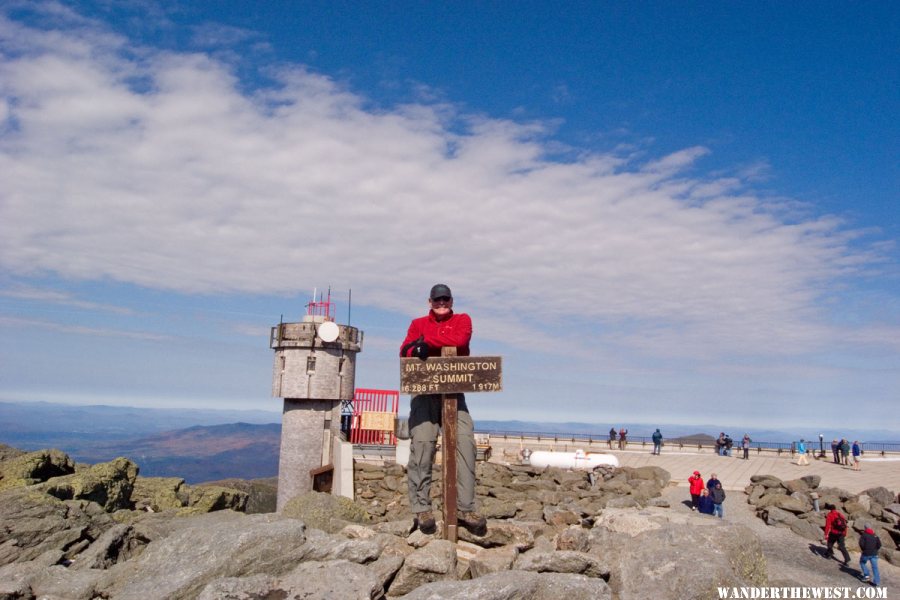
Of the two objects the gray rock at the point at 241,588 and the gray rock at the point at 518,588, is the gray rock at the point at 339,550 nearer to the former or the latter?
the gray rock at the point at 241,588

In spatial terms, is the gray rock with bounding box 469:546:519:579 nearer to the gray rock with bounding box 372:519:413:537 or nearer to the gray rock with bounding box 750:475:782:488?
the gray rock with bounding box 372:519:413:537

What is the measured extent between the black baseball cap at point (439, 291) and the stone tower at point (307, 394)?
21.1 meters

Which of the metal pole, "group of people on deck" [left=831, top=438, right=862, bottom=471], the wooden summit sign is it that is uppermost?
the wooden summit sign

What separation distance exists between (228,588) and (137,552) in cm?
561

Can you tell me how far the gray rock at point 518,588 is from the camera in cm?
627

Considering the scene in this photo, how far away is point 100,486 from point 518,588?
14.3 metres

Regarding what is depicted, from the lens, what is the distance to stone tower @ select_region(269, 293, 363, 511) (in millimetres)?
29625

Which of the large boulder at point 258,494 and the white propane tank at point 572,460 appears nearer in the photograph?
the white propane tank at point 572,460

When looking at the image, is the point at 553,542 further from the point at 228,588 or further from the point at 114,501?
the point at 114,501

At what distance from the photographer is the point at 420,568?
291 inches

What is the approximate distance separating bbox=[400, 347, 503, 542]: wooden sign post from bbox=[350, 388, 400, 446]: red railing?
23.1m

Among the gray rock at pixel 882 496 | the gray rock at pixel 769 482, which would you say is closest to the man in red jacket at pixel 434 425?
the gray rock at pixel 769 482

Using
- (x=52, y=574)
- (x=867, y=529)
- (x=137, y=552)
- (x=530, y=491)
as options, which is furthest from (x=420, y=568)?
(x=530, y=491)

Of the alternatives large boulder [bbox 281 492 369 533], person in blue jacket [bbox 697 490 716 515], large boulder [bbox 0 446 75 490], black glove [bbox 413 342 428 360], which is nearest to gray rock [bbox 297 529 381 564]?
black glove [bbox 413 342 428 360]
